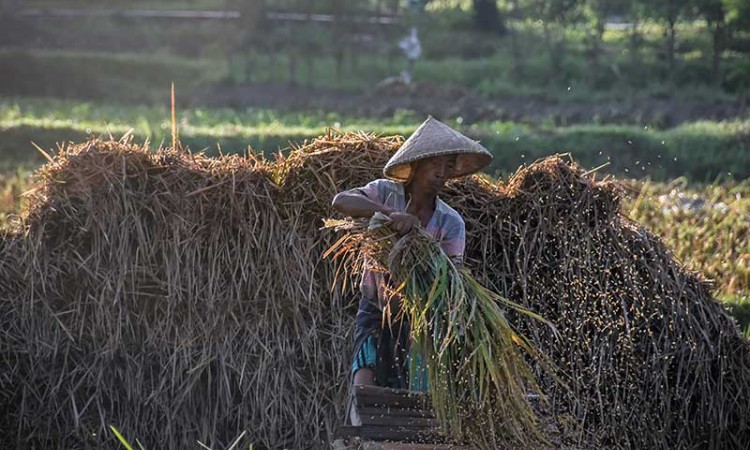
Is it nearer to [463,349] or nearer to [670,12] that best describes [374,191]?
[463,349]

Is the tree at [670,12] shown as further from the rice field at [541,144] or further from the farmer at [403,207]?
the farmer at [403,207]

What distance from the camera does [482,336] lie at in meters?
4.71

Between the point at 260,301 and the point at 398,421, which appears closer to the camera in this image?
the point at 398,421

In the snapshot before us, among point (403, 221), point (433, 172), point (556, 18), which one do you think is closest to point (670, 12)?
point (556, 18)

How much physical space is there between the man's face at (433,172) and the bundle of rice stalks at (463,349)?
1.54 feet

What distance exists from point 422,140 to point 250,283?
1.42 metres

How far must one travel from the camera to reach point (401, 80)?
67.2ft

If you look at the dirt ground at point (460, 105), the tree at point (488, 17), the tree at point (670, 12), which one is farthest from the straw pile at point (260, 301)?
the tree at point (488, 17)

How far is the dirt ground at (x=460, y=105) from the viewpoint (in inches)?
693

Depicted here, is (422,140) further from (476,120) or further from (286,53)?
(286,53)

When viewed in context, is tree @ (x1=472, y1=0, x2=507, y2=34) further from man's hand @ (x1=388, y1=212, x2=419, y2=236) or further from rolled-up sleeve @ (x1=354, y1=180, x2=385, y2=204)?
man's hand @ (x1=388, y1=212, x2=419, y2=236)

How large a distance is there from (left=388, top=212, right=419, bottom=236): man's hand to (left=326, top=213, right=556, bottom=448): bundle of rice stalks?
0.14 feet

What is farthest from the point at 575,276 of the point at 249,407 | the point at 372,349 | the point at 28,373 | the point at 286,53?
the point at 286,53

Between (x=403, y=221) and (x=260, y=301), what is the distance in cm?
160
